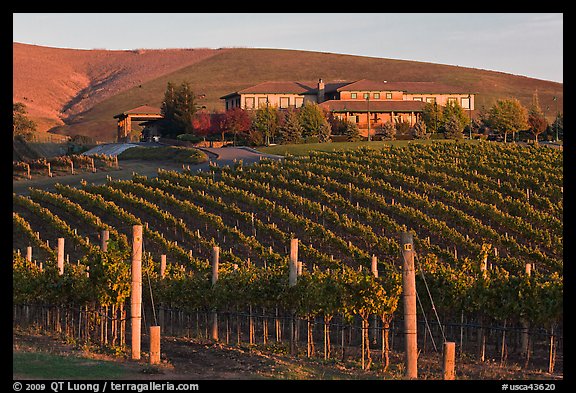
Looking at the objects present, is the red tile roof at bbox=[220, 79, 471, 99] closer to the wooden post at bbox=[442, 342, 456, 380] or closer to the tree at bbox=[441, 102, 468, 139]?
the tree at bbox=[441, 102, 468, 139]

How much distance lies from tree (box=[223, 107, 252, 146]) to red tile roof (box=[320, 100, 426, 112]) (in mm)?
15027

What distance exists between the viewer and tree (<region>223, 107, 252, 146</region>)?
108750mm

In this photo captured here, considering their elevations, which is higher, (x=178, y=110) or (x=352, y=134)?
(x=178, y=110)

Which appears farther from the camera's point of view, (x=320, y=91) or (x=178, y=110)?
(x=320, y=91)

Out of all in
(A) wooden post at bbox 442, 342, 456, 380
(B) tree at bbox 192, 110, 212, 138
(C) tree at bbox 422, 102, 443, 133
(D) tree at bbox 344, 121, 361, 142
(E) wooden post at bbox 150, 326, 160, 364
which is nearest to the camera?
(A) wooden post at bbox 442, 342, 456, 380

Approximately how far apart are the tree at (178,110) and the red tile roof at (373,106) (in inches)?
635

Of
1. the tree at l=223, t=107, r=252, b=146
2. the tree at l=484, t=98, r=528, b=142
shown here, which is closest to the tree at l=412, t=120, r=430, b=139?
the tree at l=484, t=98, r=528, b=142

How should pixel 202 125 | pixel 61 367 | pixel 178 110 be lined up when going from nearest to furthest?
pixel 61 367
pixel 202 125
pixel 178 110

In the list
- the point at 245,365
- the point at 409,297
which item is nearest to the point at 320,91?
the point at 245,365

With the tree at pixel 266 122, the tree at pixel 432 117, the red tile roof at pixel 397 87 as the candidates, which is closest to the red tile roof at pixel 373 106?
the tree at pixel 432 117

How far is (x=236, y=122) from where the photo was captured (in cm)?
10894

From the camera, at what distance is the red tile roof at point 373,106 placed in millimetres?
123312

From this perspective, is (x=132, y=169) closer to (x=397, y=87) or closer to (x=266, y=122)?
(x=266, y=122)

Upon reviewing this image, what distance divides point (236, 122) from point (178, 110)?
11.6 metres
